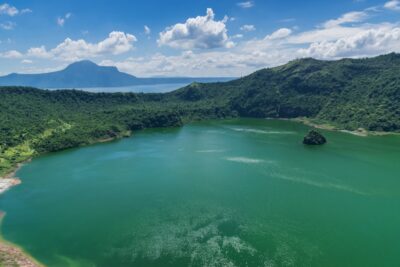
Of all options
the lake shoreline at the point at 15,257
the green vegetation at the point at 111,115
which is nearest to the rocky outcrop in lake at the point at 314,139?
the green vegetation at the point at 111,115

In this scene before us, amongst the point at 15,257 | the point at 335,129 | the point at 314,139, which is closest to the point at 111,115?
the point at 314,139

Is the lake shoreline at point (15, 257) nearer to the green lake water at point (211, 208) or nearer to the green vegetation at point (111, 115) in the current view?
the green lake water at point (211, 208)

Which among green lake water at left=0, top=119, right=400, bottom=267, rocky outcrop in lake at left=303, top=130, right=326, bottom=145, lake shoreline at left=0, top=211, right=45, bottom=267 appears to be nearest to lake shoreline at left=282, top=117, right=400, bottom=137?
rocky outcrop in lake at left=303, top=130, right=326, bottom=145

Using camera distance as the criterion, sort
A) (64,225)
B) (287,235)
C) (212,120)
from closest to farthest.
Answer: (287,235), (64,225), (212,120)

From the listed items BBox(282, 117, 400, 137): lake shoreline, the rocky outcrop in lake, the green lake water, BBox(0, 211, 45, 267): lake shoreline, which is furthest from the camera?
BBox(282, 117, 400, 137): lake shoreline

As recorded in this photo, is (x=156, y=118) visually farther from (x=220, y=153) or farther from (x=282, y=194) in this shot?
(x=282, y=194)

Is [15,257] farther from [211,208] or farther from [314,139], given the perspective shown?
[314,139]

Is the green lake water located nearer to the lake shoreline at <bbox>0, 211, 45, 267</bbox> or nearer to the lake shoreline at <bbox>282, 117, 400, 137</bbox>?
the lake shoreline at <bbox>0, 211, 45, 267</bbox>

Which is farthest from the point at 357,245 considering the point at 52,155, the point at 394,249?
the point at 52,155
